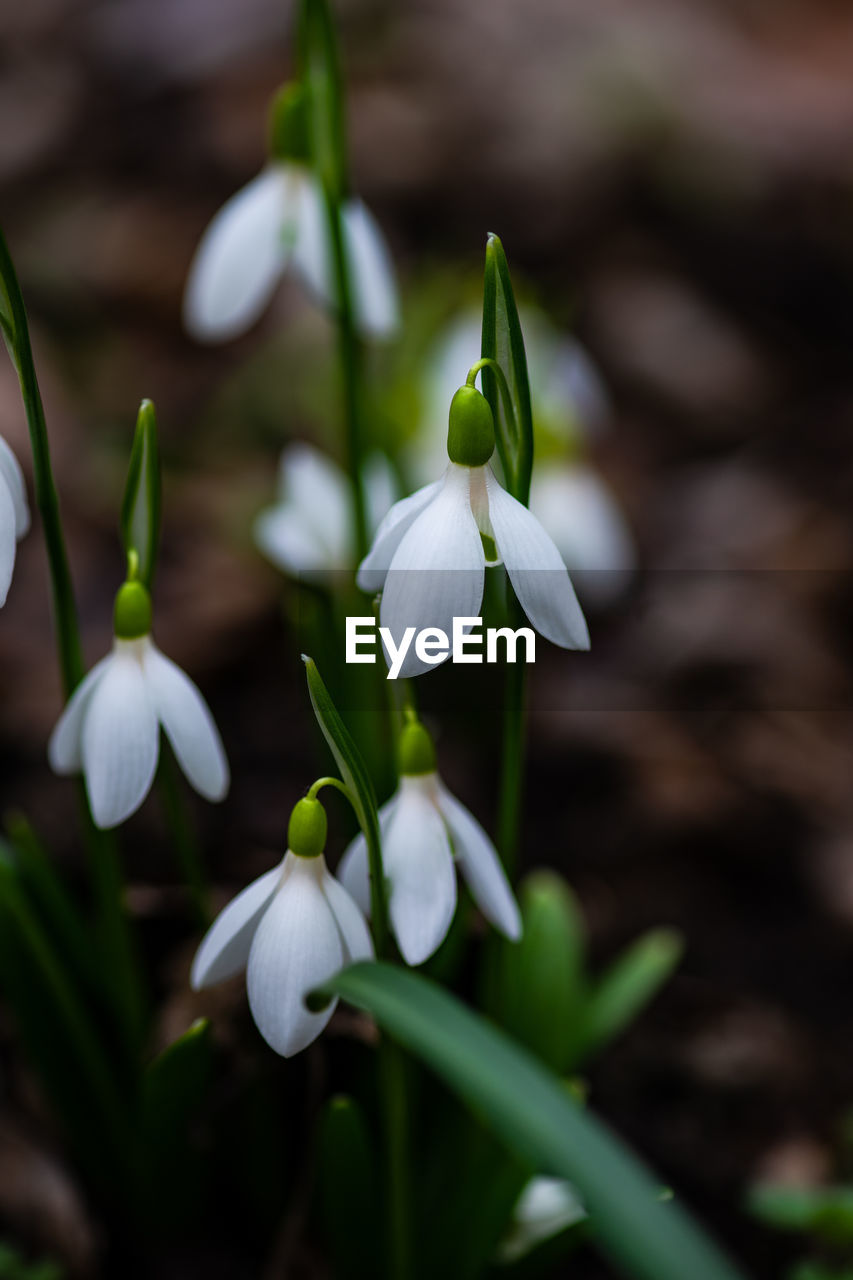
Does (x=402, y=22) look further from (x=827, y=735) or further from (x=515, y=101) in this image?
(x=827, y=735)

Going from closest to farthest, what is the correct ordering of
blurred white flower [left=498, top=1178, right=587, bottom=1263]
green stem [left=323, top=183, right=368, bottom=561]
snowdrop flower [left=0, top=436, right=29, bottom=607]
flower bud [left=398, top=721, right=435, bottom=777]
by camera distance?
snowdrop flower [left=0, top=436, right=29, bottom=607] < flower bud [left=398, top=721, right=435, bottom=777] < blurred white flower [left=498, top=1178, right=587, bottom=1263] < green stem [left=323, top=183, right=368, bottom=561]

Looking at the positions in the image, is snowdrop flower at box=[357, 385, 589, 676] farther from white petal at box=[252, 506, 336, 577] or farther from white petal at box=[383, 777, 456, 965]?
white petal at box=[252, 506, 336, 577]

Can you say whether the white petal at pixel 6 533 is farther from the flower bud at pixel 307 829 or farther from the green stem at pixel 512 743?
the green stem at pixel 512 743

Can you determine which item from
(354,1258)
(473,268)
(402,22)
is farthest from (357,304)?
(402,22)

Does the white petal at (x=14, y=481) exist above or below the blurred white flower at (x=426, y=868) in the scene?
above

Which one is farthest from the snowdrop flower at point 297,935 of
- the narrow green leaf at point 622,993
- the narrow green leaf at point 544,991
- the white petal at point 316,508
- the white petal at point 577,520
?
the white petal at point 577,520

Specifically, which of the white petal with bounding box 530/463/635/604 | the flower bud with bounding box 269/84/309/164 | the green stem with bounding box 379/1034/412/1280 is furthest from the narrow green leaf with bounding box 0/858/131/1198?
the white petal with bounding box 530/463/635/604
